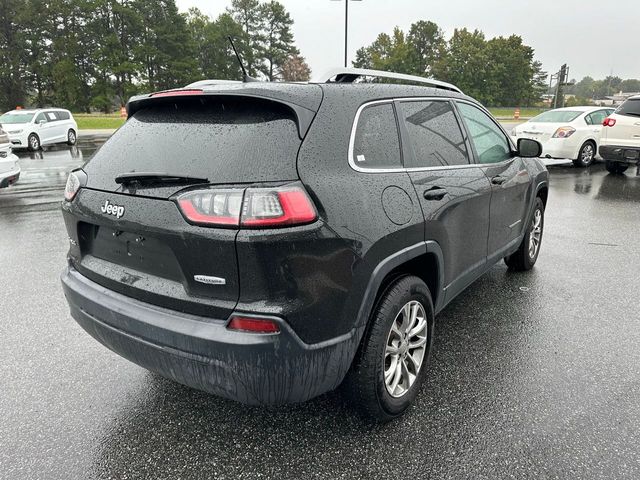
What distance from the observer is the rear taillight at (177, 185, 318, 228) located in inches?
73.7

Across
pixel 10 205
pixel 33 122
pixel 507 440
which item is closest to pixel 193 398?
pixel 507 440

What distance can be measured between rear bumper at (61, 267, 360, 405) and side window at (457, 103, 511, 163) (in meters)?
2.04

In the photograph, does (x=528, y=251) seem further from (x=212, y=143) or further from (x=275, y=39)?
(x=275, y=39)

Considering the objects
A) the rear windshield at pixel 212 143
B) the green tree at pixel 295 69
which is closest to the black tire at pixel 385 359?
the rear windshield at pixel 212 143

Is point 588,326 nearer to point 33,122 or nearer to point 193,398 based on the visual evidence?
point 193,398

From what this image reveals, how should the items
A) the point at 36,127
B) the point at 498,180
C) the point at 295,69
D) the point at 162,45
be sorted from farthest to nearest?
the point at 295,69 < the point at 162,45 < the point at 36,127 < the point at 498,180

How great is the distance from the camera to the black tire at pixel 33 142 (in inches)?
688

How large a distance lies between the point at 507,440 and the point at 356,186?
1.49 m

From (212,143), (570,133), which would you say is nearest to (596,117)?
(570,133)

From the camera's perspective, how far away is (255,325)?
1904mm

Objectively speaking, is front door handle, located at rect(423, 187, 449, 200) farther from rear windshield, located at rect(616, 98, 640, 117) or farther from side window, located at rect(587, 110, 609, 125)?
side window, located at rect(587, 110, 609, 125)

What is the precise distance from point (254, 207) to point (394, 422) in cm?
144

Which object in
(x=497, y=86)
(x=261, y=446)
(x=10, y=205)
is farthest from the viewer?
(x=497, y=86)

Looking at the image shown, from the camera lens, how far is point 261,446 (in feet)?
7.68
